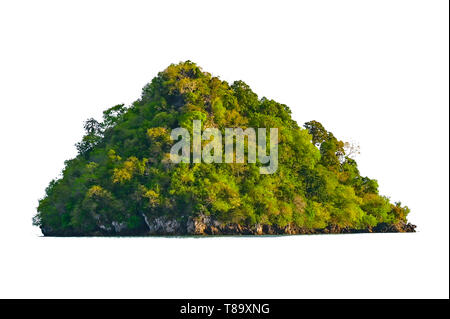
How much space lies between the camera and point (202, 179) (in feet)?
191

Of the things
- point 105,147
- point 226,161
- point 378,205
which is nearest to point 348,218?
point 378,205

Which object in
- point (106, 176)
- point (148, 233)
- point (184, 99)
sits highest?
point (184, 99)

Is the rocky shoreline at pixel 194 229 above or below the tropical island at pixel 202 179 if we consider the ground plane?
below

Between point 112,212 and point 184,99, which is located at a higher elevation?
point 184,99

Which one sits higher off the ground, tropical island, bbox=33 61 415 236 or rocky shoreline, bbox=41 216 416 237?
tropical island, bbox=33 61 415 236

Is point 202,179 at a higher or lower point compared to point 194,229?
higher

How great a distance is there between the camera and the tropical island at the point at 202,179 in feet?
190

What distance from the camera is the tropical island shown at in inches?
2281

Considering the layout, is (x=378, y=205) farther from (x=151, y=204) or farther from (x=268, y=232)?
(x=151, y=204)

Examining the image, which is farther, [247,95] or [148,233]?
[247,95]

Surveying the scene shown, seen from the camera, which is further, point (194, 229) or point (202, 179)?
point (202, 179)

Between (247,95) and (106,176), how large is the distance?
479 inches

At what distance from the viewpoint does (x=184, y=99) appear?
6159 centimetres

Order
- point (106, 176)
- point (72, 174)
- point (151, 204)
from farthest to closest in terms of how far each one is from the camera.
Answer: point (72, 174), point (106, 176), point (151, 204)
